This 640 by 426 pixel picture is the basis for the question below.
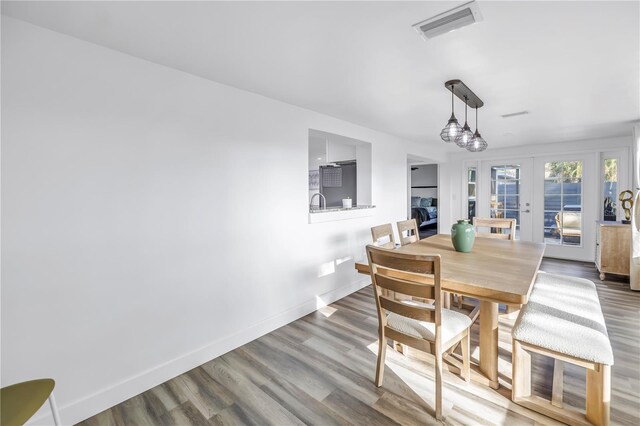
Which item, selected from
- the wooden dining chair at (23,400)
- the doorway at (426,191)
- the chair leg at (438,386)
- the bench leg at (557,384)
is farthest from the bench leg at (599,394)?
the doorway at (426,191)

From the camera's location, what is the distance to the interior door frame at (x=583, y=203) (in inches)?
204

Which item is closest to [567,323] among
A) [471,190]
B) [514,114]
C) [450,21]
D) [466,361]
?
[466,361]

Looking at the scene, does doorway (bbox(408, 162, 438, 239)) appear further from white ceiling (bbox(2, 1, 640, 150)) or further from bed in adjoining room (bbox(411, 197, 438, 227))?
white ceiling (bbox(2, 1, 640, 150))

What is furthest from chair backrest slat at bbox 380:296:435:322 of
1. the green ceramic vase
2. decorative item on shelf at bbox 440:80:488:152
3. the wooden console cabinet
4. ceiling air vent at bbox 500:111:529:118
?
the wooden console cabinet

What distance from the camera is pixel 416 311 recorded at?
1737 mm

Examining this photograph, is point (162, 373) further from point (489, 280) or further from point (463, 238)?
point (463, 238)

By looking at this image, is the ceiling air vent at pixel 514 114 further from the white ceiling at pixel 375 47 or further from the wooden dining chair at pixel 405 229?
the wooden dining chair at pixel 405 229

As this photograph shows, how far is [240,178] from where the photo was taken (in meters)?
2.55

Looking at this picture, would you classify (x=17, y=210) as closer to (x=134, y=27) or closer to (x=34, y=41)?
(x=34, y=41)

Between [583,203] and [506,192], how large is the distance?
1.19m

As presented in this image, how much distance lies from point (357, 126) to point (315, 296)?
2.13m

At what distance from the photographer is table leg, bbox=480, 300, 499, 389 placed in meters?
1.98

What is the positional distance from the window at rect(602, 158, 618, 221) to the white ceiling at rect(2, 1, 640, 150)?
9.06 ft

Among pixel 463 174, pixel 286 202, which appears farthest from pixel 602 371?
pixel 463 174
